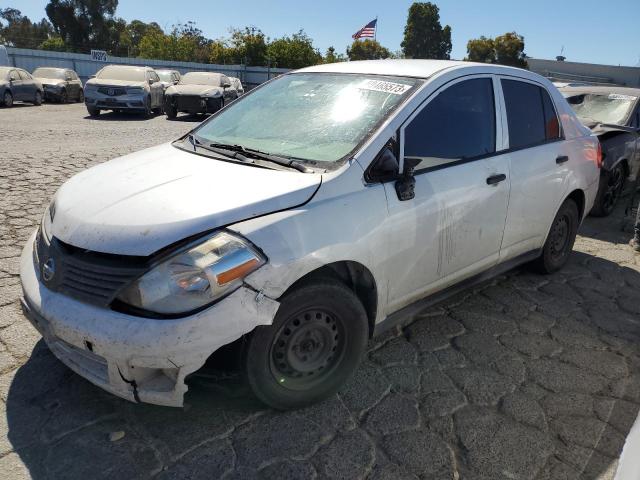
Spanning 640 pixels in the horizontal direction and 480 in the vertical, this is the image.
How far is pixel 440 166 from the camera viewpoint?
3.11m

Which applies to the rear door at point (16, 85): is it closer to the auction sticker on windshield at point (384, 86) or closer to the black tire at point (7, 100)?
the black tire at point (7, 100)

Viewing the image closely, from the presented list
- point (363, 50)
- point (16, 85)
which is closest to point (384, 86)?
point (16, 85)

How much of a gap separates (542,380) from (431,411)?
2.72 feet

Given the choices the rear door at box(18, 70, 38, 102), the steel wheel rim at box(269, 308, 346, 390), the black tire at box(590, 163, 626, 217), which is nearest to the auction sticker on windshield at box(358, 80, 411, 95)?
the steel wheel rim at box(269, 308, 346, 390)

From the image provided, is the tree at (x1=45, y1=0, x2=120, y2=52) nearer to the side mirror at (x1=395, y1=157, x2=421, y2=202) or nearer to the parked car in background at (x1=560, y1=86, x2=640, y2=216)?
the parked car in background at (x1=560, y1=86, x2=640, y2=216)

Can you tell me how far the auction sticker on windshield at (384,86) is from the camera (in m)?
3.07

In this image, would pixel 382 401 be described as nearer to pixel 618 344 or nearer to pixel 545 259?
pixel 618 344

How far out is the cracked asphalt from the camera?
7.66 feet

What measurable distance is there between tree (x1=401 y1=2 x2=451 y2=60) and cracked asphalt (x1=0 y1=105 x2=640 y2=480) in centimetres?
7114

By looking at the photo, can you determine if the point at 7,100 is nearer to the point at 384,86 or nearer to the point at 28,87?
the point at 28,87

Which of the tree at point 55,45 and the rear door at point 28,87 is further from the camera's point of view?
the tree at point 55,45

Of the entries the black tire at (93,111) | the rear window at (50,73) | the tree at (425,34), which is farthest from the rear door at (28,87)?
the tree at (425,34)

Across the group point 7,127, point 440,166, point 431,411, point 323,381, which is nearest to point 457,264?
point 440,166

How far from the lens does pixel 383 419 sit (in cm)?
267
